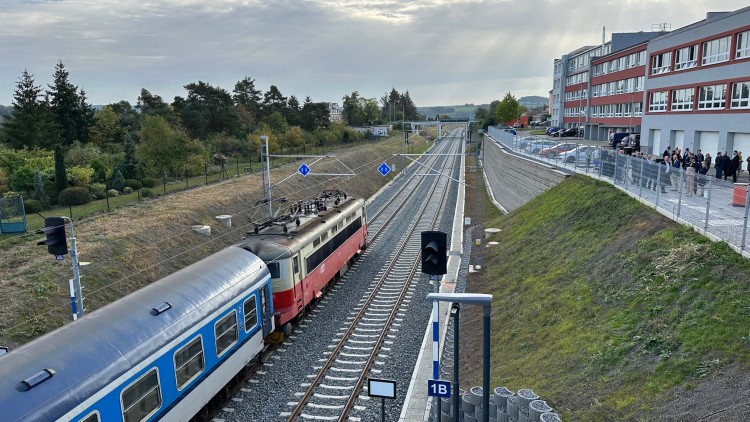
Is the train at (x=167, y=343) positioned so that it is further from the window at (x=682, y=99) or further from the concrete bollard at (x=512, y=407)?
the window at (x=682, y=99)

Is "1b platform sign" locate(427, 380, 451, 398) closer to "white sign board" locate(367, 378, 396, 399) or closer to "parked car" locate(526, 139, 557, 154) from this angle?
"white sign board" locate(367, 378, 396, 399)

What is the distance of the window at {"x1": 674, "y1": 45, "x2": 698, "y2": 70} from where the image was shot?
34800mm

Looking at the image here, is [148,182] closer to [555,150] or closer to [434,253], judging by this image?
[555,150]

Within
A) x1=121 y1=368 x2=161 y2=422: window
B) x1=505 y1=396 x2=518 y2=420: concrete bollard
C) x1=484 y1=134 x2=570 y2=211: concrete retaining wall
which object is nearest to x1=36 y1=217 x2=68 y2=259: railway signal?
x1=121 y1=368 x2=161 y2=422: window

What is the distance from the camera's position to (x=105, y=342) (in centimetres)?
871

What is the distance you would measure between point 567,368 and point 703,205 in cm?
769

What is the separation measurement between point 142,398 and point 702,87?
37.8m

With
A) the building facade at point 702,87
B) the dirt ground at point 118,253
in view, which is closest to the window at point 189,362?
the dirt ground at point 118,253

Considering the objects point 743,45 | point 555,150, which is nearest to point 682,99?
point 743,45

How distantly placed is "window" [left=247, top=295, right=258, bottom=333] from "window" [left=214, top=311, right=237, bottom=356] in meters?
0.57

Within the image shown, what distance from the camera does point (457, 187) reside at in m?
55.8

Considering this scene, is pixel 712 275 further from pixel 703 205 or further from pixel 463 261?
pixel 463 261

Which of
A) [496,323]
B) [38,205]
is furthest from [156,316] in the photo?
[38,205]

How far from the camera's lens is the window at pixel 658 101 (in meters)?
39.0
